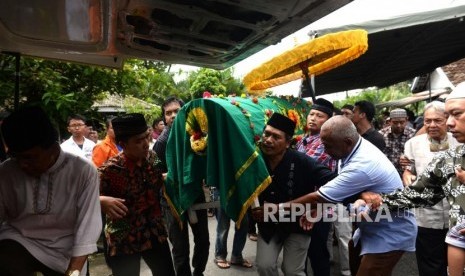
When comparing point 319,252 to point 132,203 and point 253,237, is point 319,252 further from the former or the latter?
point 253,237

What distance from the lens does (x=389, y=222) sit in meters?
2.93

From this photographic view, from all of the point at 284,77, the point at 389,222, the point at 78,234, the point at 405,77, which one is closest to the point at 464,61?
the point at 405,77

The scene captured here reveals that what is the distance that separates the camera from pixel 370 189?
9.70ft

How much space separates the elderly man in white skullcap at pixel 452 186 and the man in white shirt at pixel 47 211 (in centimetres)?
206

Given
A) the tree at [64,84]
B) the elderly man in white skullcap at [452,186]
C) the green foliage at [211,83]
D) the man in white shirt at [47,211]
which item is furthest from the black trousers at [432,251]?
the green foliage at [211,83]

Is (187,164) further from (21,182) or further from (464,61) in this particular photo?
(464,61)

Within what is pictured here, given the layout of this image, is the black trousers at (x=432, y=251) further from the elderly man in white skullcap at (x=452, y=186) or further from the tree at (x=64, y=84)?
the tree at (x=64, y=84)

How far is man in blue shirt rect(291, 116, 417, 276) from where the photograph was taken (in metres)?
2.89

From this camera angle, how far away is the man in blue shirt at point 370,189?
2.89 m

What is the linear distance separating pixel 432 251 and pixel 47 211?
11.3 ft

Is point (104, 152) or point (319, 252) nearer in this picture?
point (319, 252)

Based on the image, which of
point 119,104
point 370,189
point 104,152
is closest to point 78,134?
point 104,152

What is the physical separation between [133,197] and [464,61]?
13.6 metres

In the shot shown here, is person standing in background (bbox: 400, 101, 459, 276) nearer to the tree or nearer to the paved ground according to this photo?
the paved ground
